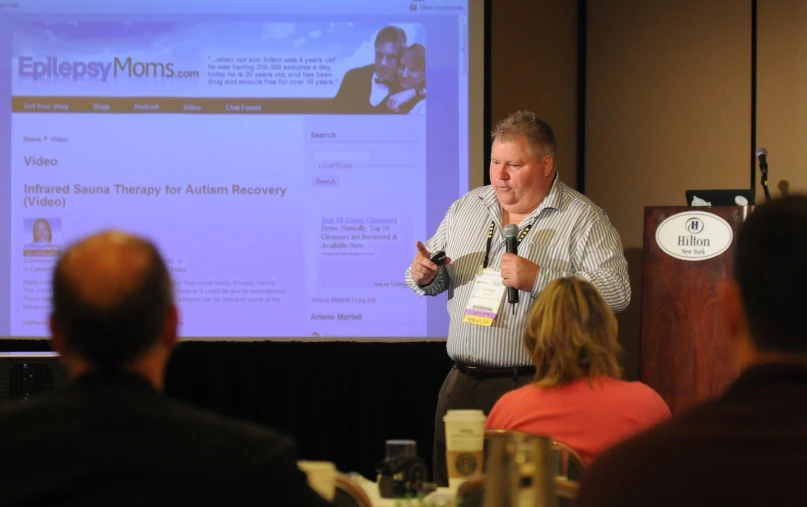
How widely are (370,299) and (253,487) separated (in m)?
3.39

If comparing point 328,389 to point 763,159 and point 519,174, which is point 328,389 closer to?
point 519,174

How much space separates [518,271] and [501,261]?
0.11m

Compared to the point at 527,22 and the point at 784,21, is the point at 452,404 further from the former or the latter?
the point at 784,21

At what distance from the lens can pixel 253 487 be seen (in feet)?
3.78

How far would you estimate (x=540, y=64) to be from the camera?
5004 millimetres

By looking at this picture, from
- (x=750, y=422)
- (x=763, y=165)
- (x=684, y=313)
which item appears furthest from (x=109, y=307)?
(x=763, y=165)

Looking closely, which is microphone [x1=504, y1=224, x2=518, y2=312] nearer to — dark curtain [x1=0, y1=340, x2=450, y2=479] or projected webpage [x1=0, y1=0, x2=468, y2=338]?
projected webpage [x1=0, y1=0, x2=468, y2=338]

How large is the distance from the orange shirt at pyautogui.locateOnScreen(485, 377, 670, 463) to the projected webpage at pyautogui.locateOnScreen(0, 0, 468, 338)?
216 cm

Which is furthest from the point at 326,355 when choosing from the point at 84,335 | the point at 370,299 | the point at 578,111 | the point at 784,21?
the point at 84,335

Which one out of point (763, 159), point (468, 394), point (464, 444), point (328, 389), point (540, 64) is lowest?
point (328, 389)

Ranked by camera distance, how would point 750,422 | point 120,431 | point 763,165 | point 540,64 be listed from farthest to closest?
point 540,64 < point 763,165 < point 120,431 < point 750,422

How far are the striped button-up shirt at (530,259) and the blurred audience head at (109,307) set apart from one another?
7.62 feet

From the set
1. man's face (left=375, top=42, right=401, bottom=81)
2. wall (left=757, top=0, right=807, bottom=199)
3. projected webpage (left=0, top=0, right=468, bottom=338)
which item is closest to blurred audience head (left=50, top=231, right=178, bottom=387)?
projected webpage (left=0, top=0, right=468, bottom=338)

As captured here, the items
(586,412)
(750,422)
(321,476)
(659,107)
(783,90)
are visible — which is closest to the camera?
(750,422)
